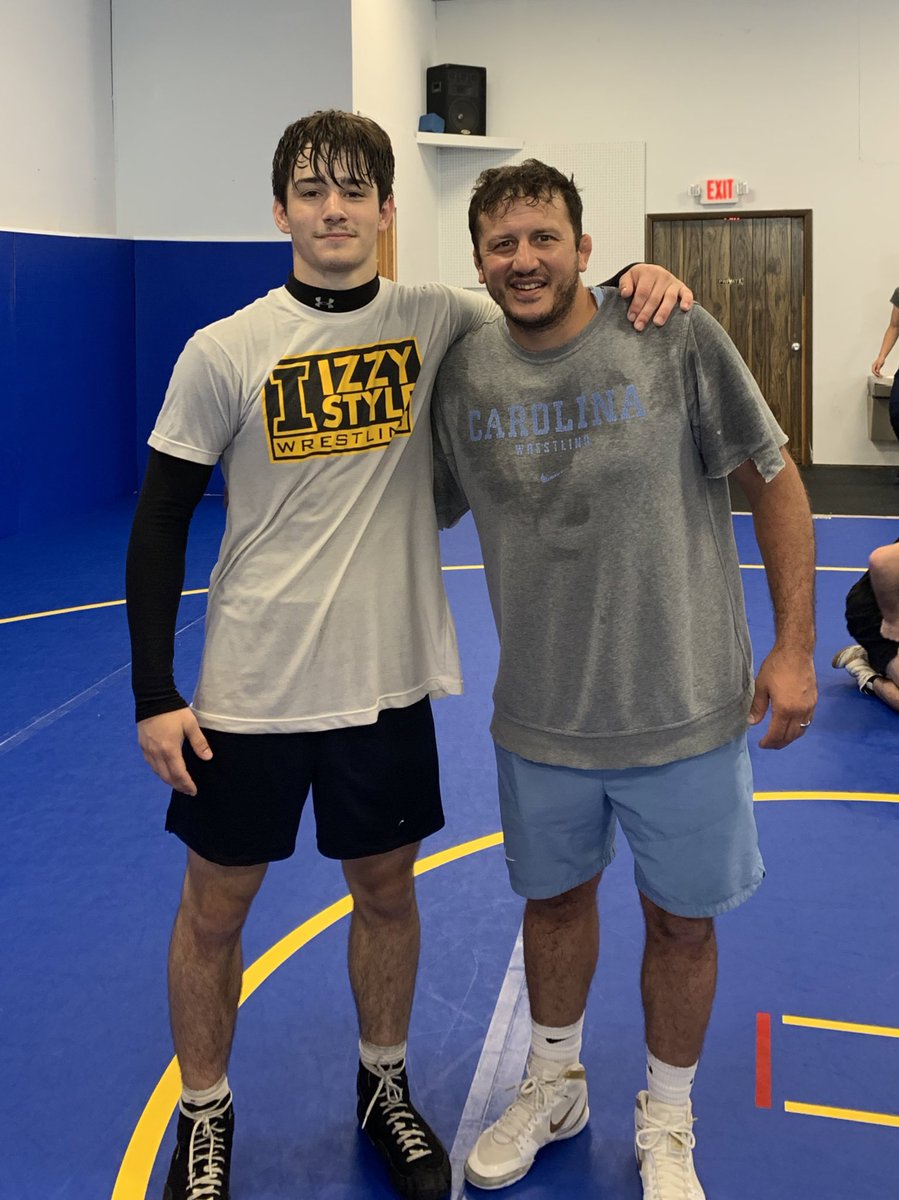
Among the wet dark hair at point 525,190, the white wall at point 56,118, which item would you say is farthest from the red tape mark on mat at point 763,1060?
the white wall at point 56,118

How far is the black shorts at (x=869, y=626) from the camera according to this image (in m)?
4.82

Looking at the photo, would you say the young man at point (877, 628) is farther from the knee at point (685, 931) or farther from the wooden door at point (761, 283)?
the wooden door at point (761, 283)

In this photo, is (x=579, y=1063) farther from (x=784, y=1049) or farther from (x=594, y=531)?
(x=594, y=531)

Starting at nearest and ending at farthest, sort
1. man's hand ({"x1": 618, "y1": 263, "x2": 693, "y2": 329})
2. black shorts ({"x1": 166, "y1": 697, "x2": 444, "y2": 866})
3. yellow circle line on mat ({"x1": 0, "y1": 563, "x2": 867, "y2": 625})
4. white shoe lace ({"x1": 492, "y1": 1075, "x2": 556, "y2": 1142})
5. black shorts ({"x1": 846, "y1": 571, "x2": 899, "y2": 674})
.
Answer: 1. man's hand ({"x1": 618, "y1": 263, "x2": 693, "y2": 329})
2. black shorts ({"x1": 166, "y1": 697, "x2": 444, "y2": 866})
3. white shoe lace ({"x1": 492, "y1": 1075, "x2": 556, "y2": 1142})
4. black shorts ({"x1": 846, "y1": 571, "x2": 899, "y2": 674})
5. yellow circle line on mat ({"x1": 0, "y1": 563, "x2": 867, "y2": 625})

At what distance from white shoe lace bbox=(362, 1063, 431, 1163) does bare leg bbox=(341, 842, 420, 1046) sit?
0.20 ft

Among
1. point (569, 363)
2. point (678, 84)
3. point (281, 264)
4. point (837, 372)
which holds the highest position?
point (678, 84)

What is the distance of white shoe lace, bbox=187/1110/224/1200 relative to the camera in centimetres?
206

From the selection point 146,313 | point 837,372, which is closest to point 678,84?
point 837,372

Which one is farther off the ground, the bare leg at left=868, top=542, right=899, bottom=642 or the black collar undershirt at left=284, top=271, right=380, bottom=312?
the black collar undershirt at left=284, top=271, right=380, bottom=312

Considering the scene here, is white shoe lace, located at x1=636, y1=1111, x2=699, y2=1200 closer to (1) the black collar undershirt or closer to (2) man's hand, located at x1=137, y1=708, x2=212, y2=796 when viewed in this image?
(2) man's hand, located at x1=137, y1=708, x2=212, y2=796

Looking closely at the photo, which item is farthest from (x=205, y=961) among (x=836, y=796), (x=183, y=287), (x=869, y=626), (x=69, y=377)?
(x=183, y=287)

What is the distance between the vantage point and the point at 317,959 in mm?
2902

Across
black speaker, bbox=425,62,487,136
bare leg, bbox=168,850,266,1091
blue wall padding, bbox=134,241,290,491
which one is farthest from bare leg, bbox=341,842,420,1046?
black speaker, bbox=425,62,487,136

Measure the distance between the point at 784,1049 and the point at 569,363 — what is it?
1514 millimetres
